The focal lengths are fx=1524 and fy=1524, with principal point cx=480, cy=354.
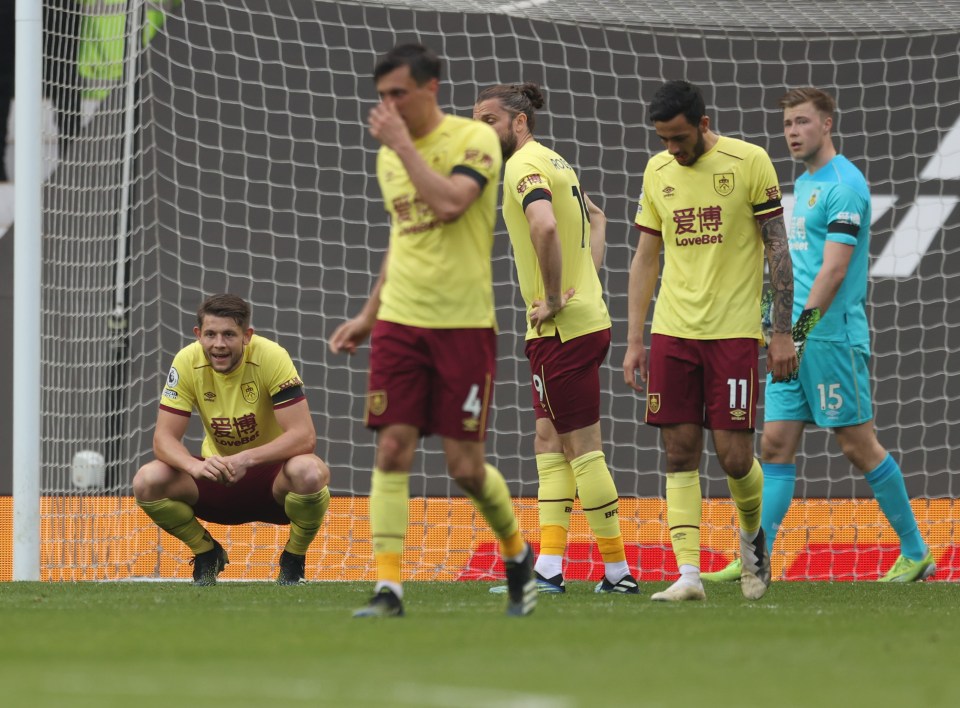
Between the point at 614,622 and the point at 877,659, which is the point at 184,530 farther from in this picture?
the point at 877,659

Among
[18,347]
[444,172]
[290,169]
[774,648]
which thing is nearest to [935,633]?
[774,648]

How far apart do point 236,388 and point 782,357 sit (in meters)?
2.48

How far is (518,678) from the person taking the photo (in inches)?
126

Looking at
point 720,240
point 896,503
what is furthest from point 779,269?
point 896,503

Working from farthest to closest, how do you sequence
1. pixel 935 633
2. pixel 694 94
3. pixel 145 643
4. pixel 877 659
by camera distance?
pixel 694 94 < pixel 935 633 < pixel 145 643 < pixel 877 659

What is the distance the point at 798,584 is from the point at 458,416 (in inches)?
116

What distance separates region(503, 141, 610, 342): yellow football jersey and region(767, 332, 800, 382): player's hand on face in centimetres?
78

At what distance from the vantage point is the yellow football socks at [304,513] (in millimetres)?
6656

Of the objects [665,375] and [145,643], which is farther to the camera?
[665,375]

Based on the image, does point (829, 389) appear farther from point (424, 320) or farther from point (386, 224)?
point (386, 224)

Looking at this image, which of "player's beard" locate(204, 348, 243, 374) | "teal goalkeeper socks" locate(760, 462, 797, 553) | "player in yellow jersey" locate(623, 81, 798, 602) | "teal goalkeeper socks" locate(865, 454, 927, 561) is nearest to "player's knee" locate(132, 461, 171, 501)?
"player's beard" locate(204, 348, 243, 374)

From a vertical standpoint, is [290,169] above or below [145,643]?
above

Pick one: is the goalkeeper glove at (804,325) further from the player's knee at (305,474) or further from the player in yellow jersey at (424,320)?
the player's knee at (305,474)

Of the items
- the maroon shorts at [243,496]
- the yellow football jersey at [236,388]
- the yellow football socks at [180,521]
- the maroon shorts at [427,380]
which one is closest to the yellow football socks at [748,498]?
the maroon shorts at [427,380]
